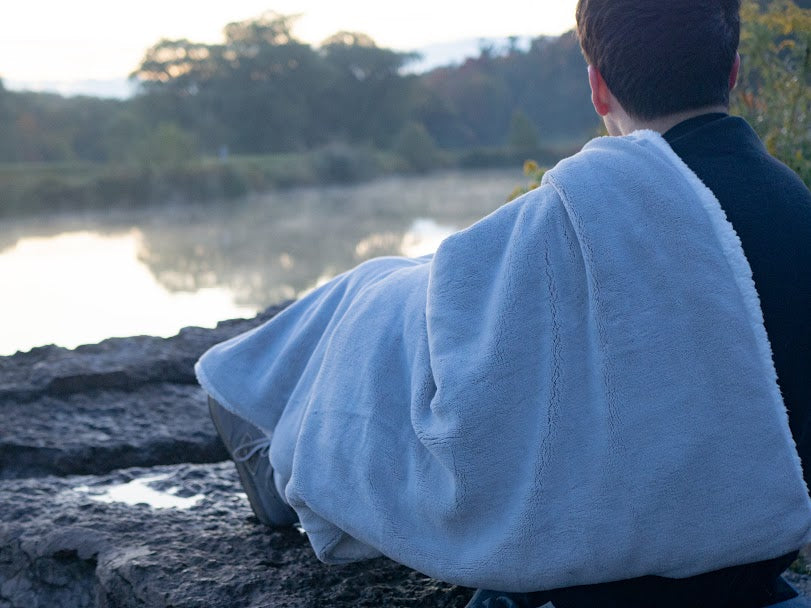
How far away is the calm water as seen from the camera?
4.59 meters

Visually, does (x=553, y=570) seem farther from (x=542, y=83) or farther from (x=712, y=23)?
(x=542, y=83)

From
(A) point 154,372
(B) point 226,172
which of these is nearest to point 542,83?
(A) point 154,372

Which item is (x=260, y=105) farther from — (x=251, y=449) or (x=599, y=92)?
(x=599, y=92)

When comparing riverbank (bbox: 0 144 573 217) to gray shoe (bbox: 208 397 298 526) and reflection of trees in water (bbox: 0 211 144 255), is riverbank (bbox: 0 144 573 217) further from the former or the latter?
gray shoe (bbox: 208 397 298 526)

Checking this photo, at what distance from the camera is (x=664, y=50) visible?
1.10 metres

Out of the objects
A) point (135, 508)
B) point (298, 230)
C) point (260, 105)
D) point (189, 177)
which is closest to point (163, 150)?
point (189, 177)

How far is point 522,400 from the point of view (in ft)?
3.51

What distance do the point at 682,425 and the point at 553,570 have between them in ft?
0.74

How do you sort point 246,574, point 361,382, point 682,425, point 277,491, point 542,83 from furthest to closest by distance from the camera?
1. point 542,83
2. point 277,491
3. point 246,574
4. point 361,382
5. point 682,425

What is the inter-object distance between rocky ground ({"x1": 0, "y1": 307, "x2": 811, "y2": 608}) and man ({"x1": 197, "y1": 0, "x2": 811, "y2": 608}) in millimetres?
331

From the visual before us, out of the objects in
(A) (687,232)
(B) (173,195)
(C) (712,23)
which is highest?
(C) (712,23)

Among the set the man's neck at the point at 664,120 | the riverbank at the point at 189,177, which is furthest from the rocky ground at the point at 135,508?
the riverbank at the point at 189,177

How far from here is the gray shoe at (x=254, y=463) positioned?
1.54m

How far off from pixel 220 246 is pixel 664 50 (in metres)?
6.27
